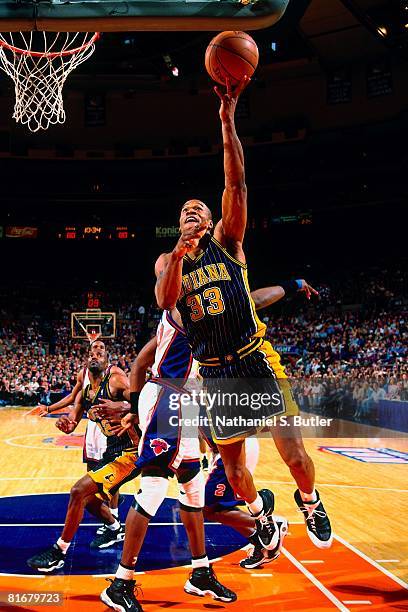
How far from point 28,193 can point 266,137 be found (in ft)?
32.1

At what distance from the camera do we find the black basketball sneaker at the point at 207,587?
154 inches

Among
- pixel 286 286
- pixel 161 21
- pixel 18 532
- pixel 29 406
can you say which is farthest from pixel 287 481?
pixel 29 406

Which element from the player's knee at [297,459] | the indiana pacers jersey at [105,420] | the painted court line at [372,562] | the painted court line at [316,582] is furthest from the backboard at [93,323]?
the player's knee at [297,459]

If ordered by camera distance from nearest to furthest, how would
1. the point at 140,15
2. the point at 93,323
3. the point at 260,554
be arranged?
1. the point at 140,15
2. the point at 260,554
3. the point at 93,323

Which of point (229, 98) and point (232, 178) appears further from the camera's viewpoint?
point (229, 98)

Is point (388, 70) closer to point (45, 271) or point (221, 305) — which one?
point (45, 271)

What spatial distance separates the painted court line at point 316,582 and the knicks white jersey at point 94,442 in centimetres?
195

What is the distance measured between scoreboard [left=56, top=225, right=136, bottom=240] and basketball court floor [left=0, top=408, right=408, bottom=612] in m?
17.8

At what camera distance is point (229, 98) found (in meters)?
4.01

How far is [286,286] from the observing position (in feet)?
14.6

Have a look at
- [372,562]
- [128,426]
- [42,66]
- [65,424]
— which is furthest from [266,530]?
[42,66]

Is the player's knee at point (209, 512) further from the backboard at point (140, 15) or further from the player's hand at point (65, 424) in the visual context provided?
the backboard at point (140, 15)

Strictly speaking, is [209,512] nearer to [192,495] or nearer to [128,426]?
[192,495]

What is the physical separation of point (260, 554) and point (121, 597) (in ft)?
4.18
